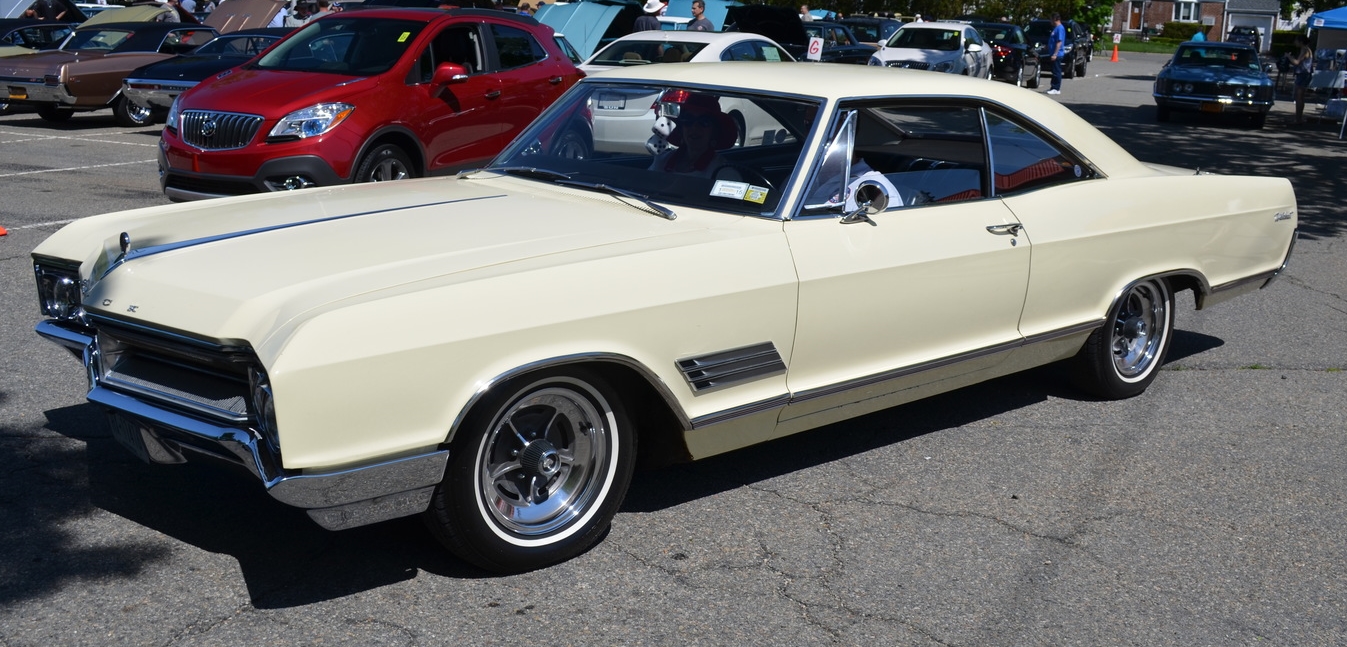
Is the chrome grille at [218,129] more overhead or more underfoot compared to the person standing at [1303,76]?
more overhead

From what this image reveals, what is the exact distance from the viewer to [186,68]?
1527cm

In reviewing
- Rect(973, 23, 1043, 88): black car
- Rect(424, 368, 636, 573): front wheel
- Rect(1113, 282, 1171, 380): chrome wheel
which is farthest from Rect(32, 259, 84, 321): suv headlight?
Rect(973, 23, 1043, 88): black car

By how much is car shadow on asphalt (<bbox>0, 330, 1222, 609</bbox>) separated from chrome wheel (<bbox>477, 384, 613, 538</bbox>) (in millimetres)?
263

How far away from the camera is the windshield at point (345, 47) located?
9.61 m

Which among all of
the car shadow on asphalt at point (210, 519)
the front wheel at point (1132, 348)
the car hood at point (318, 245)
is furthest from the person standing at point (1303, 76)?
the car hood at point (318, 245)

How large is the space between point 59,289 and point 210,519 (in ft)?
3.09

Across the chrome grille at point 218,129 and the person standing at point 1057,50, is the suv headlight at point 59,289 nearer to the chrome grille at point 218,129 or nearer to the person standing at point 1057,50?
Result: the chrome grille at point 218,129

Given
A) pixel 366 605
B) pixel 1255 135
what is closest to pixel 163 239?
pixel 366 605

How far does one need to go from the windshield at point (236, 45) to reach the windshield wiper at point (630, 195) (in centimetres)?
1266

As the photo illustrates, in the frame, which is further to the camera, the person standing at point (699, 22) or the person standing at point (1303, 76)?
the person standing at point (1303, 76)

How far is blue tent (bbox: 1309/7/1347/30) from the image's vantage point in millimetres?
22797

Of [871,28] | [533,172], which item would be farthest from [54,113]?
[871,28]

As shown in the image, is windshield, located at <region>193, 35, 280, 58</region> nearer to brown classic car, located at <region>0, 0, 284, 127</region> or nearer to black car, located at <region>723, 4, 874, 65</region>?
brown classic car, located at <region>0, 0, 284, 127</region>

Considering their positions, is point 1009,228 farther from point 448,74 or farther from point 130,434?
point 448,74
